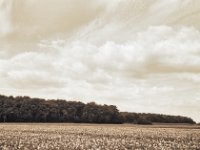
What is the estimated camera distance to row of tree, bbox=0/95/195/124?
125 metres

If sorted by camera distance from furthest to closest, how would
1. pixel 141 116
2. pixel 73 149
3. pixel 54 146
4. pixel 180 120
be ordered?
pixel 180 120 → pixel 141 116 → pixel 54 146 → pixel 73 149

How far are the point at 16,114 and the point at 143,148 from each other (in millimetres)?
94941

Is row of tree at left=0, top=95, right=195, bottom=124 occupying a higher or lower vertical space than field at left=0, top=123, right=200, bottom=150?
higher

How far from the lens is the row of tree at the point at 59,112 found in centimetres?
12512

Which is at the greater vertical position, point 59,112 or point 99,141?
point 59,112

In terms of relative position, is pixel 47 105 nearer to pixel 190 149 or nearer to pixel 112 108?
pixel 112 108

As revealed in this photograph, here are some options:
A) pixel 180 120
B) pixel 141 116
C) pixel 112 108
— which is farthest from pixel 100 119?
pixel 180 120

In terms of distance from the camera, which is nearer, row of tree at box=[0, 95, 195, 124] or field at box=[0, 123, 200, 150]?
field at box=[0, 123, 200, 150]

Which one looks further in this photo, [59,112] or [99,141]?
[59,112]

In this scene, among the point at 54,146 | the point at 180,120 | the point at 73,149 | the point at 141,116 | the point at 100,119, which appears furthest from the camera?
the point at 180,120

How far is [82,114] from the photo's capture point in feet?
442

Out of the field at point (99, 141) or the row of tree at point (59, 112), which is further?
the row of tree at point (59, 112)

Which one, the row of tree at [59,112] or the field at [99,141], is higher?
the row of tree at [59,112]

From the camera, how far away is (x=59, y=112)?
13262 centimetres
